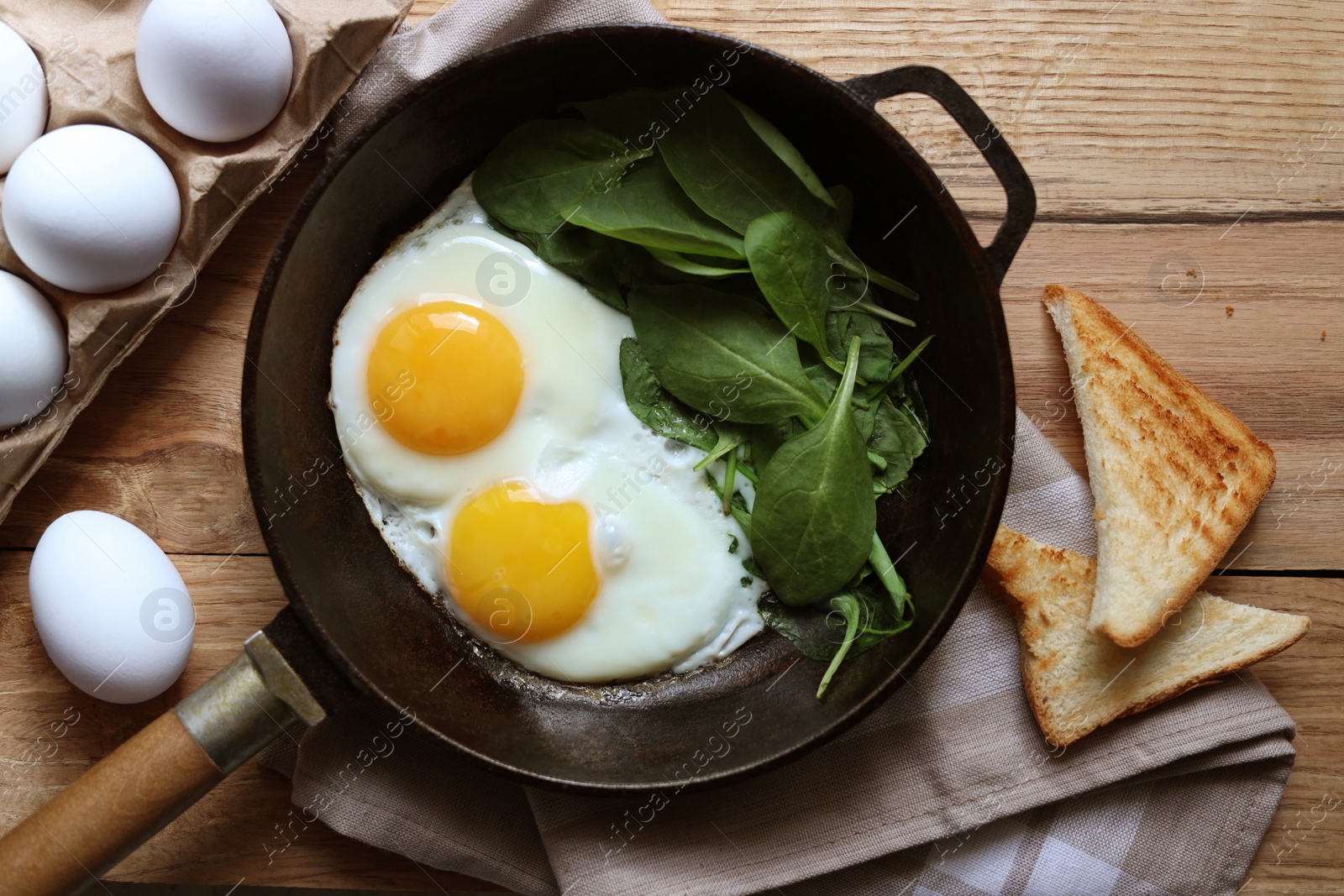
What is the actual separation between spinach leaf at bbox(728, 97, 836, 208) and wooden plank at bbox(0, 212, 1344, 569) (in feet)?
1.44

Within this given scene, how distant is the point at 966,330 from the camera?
1.42m

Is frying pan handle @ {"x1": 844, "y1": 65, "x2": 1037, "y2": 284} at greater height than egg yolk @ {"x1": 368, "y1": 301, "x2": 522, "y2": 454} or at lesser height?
greater

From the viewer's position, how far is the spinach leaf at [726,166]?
1396mm

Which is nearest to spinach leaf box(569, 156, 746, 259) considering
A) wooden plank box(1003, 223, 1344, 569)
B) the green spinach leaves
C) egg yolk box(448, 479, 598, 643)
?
the green spinach leaves

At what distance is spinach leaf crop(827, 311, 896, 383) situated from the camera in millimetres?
1498

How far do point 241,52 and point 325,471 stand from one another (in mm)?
638

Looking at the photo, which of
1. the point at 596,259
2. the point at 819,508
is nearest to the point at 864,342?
the point at 819,508

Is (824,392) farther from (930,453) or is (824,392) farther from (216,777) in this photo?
(216,777)

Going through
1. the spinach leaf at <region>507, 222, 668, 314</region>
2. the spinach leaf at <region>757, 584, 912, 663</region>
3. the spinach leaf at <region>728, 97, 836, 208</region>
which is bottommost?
the spinach leaf at <region>757, 584, 912, 663</region>

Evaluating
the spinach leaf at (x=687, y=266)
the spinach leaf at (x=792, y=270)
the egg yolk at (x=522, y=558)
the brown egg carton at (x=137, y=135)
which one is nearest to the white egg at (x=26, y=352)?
the brown egg carton at (x=137, y=135)

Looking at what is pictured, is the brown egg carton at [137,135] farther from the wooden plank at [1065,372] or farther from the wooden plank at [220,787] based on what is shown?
the wooden plank at [220,787]

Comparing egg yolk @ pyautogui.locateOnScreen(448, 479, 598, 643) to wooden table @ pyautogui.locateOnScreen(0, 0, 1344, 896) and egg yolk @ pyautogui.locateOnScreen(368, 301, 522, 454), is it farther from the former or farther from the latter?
wooden table @ pyautogui.locateOnScreen(0, 0, 1344, 896)

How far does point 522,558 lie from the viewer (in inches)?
56.6

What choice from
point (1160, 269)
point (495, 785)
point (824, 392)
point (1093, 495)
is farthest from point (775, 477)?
point (1160, 269)
